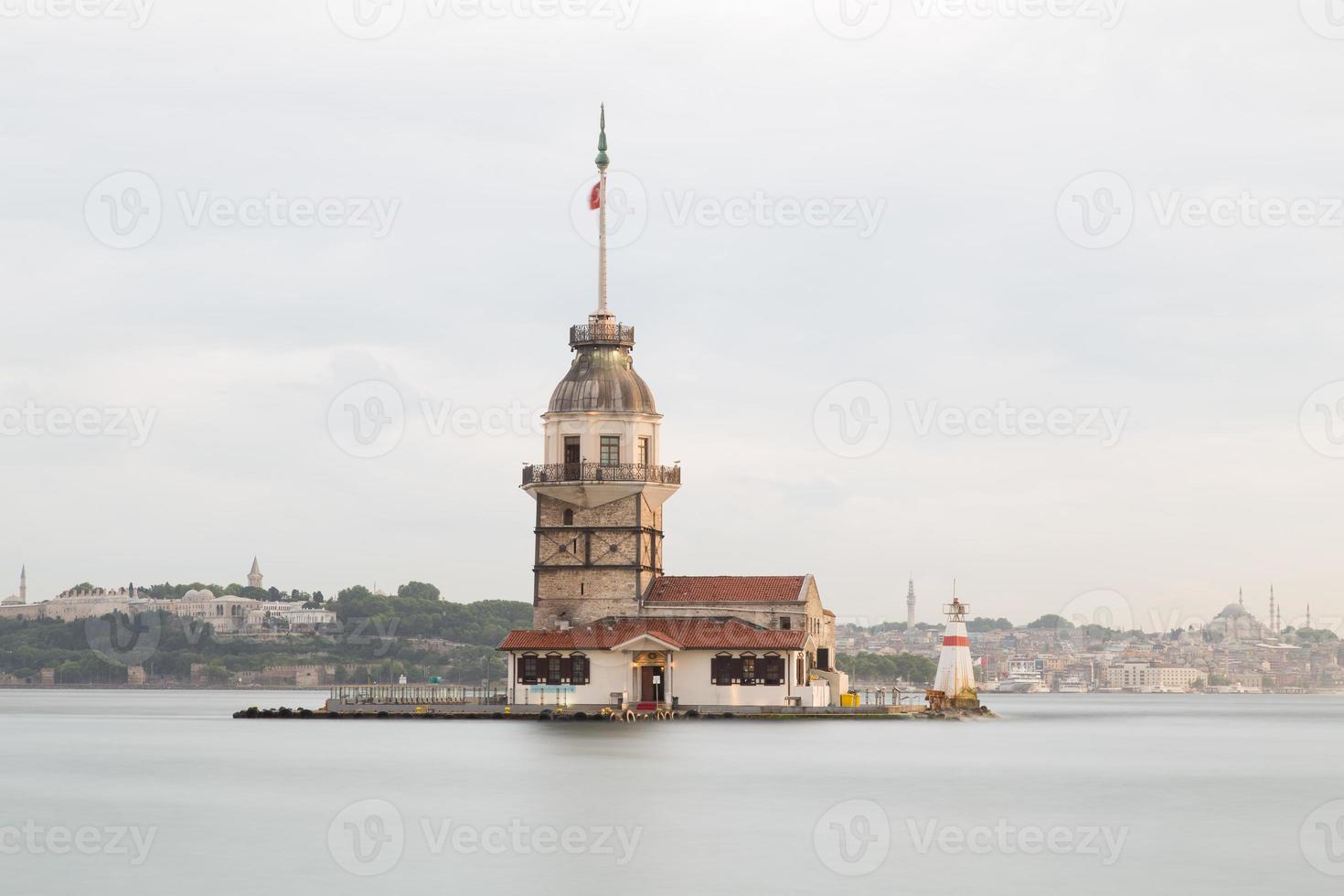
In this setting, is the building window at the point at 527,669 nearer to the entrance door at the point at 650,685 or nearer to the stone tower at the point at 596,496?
the stone tower at the point at 596,496

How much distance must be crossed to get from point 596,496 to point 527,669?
7761 millimetres

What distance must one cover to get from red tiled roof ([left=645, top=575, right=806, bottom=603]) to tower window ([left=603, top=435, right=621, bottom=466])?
216 inches

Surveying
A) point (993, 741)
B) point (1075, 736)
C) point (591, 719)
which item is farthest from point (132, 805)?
point (1075, 736)

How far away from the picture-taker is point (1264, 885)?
3691 cm

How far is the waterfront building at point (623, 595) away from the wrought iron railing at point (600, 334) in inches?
1.5

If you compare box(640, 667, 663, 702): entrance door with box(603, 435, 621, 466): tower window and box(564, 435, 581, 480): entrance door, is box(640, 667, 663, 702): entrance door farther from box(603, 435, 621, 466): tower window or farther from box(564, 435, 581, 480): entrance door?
box(564, 435, 581, 480): entrance door

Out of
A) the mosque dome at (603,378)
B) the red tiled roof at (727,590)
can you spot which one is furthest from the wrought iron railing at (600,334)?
the red tiled roof at (727,590)

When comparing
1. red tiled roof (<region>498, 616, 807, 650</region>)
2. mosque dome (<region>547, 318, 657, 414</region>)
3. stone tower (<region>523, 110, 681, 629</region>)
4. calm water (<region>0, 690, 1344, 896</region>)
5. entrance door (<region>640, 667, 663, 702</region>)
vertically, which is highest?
mosque dome (<region>547, 318, 657, 414</region>)

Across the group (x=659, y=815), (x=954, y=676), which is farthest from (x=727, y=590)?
(x=659, y=815)

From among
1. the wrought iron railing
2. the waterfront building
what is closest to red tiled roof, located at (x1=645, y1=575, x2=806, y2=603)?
the waterfront building

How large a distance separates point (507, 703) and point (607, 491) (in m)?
10.0

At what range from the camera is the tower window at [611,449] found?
8338 cm

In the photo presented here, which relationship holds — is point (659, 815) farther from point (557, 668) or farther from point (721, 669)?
point (557, 668)

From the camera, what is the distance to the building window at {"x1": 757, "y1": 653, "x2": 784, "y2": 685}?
80.0 m
